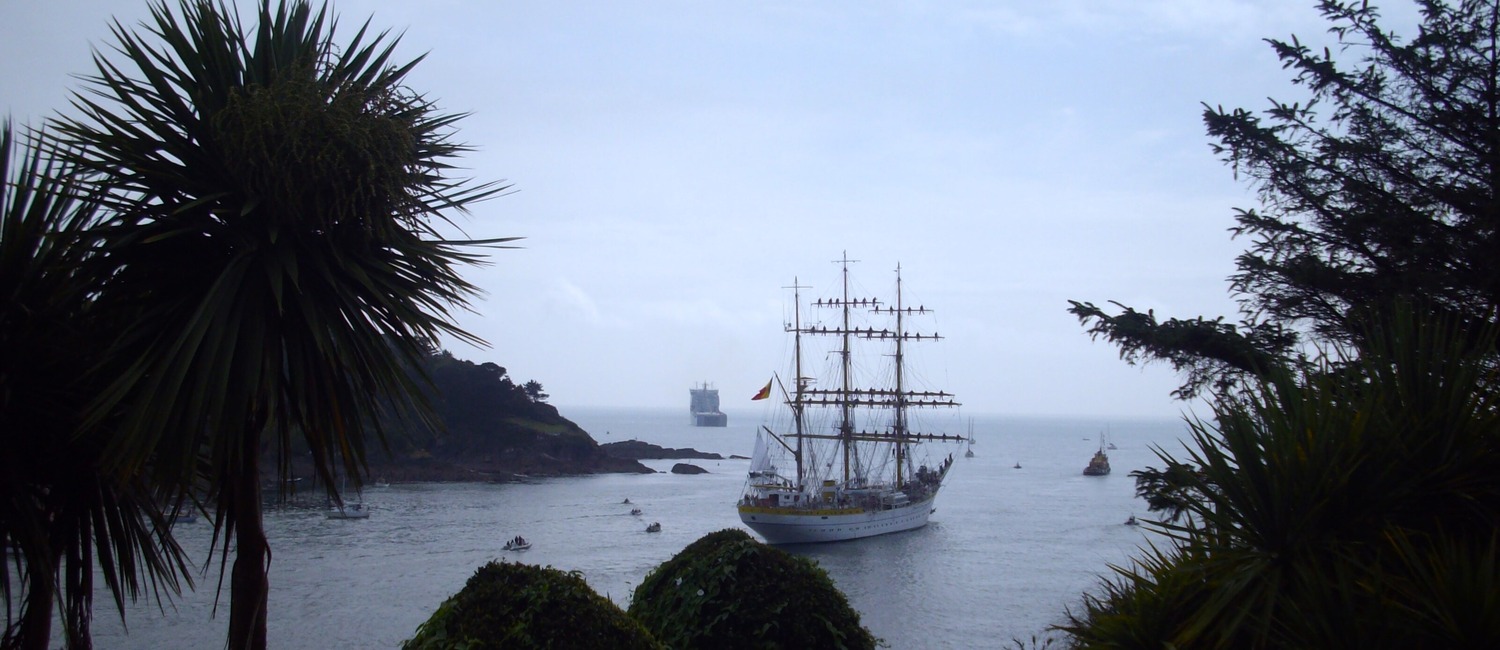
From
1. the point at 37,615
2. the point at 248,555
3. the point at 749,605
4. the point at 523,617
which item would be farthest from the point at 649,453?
the point at 248,555

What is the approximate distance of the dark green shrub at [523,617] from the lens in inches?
233

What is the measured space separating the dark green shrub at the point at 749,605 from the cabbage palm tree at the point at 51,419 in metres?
3.92

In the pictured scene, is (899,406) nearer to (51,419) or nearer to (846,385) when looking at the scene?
(846,385)

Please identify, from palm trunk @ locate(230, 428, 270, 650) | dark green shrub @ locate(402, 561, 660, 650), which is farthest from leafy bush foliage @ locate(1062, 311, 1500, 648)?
palm trunk @ locate(230, 428, 270, 650)

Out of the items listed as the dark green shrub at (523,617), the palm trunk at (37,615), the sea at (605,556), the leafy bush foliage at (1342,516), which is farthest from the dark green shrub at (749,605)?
the palm trunk at (37,615)

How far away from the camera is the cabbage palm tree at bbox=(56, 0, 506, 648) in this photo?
4.42m

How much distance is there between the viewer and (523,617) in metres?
6.01

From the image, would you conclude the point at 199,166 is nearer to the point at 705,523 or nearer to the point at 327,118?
the point at 327,118

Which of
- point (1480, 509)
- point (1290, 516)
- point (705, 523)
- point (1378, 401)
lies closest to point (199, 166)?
point (1290, 516)

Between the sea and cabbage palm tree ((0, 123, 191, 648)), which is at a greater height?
cabbage palm tree ((0, 123, 191, 648))

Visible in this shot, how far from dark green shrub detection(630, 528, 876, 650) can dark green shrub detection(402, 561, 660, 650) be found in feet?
5.77

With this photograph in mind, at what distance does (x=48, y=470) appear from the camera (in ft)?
16.0

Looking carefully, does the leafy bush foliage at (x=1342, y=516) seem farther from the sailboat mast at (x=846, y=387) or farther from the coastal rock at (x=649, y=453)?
the coastal rock at (x=649, y=453)

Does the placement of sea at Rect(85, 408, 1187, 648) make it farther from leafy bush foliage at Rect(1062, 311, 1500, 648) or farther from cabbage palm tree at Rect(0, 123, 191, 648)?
leafy bush foliage at Rect(1062, 311, 1500, 648)
